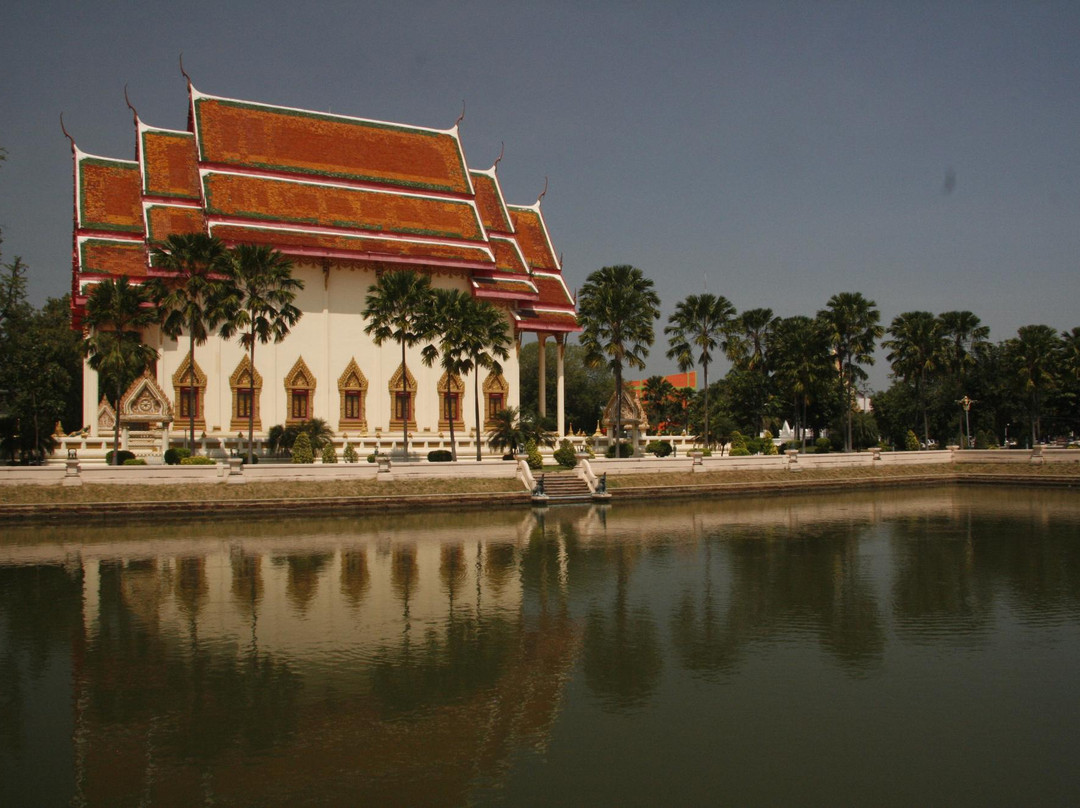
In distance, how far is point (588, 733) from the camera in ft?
34.1

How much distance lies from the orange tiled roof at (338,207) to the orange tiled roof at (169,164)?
5.53 feet

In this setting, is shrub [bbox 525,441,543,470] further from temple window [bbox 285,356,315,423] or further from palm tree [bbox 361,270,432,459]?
temple window [bbox 285,356,315,423]

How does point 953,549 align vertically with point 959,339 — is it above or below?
below

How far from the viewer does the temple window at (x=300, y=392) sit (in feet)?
136

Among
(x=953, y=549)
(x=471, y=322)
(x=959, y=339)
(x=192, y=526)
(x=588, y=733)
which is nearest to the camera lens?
(x=588, y=733)

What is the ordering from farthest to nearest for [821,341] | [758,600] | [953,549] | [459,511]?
[821,341], [459,511], [953,549], [758,600]

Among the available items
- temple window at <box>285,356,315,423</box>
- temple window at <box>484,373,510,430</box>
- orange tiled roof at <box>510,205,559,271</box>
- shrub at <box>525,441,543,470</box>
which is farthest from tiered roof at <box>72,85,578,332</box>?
shrub at <box>525,441,543,470</box>

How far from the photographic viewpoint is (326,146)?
4516 cm

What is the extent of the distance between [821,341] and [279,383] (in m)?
29.0

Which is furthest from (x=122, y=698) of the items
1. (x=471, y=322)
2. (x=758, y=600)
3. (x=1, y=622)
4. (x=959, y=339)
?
(x=959, y=339)

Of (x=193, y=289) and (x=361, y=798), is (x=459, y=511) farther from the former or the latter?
(x=361, y=798)

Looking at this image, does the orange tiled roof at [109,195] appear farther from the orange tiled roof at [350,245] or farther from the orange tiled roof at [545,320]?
the orange tiled roof at [545,320]

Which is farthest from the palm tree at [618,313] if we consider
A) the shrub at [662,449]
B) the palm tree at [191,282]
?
the palm tree at [191,282]

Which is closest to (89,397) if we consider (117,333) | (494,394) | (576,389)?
(117,333)
